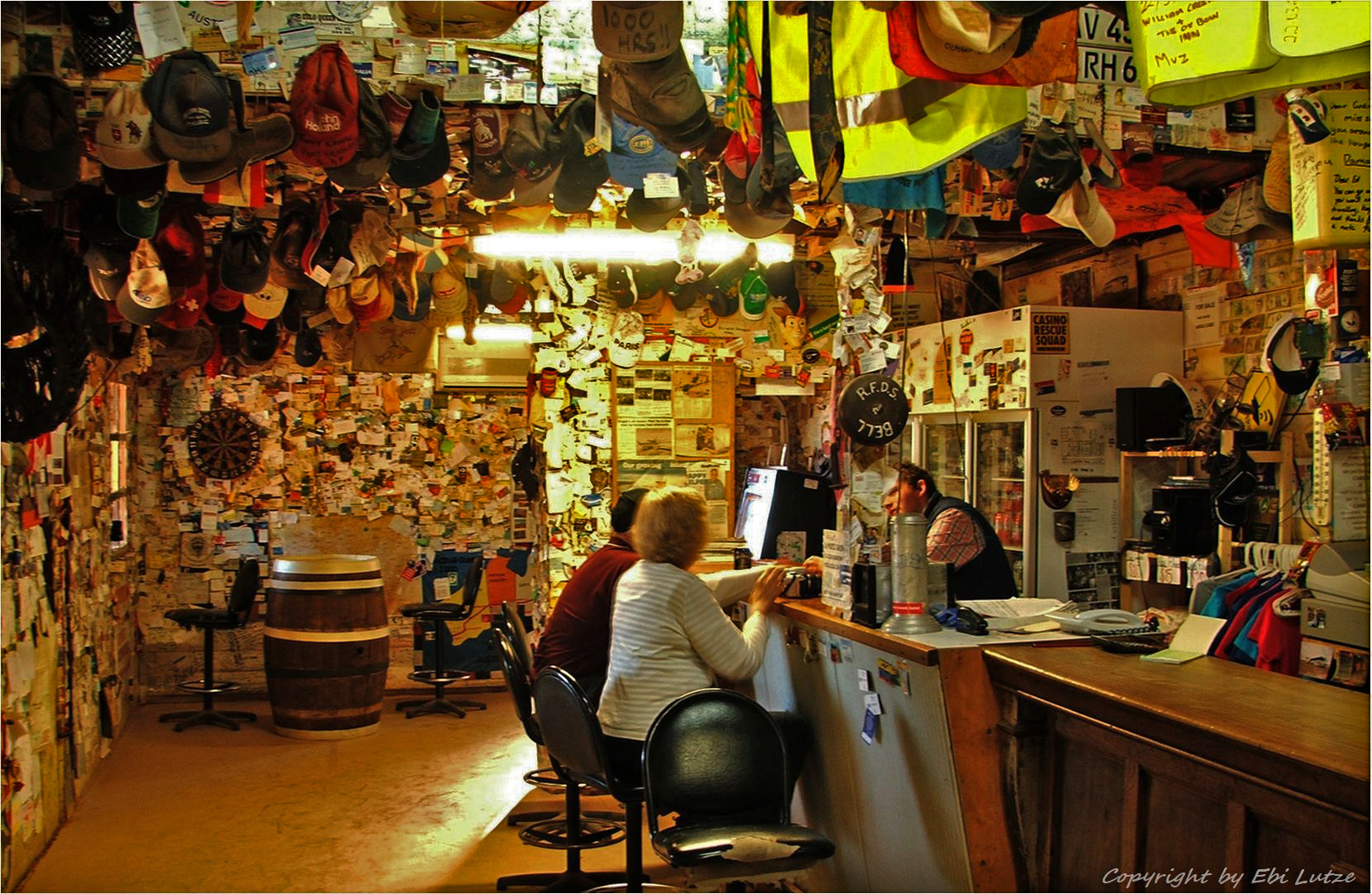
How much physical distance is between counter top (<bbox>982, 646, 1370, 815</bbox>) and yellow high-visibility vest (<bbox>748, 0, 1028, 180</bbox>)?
124 centimetres

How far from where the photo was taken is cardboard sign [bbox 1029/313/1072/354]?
5.86m

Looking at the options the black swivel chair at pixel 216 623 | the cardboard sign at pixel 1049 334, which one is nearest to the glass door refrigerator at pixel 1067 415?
the cardboard sign at pixel 1049 334

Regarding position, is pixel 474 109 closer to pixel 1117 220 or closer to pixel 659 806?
pixel 659 806

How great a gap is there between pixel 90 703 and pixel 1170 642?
557cm

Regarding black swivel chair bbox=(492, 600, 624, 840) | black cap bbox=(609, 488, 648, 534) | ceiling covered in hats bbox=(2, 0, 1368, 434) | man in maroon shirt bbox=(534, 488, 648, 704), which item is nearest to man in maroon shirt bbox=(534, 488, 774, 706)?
man in maroon shirt bbox=(534, 488, 648, 704)

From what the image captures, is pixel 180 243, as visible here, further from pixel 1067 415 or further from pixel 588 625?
pixel 1067 415

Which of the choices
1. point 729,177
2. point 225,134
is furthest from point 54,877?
point 729,177

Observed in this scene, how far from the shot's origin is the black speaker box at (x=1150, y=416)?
557cm

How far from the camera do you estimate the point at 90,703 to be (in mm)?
6047

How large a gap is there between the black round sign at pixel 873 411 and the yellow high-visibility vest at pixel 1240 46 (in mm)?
1505

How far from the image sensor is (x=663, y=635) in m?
3.42

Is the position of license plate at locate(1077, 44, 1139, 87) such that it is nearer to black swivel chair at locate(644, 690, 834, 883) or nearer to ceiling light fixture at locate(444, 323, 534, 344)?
black swivel chair at locate(644, 690, 834, 883)

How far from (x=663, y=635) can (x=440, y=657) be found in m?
4.99

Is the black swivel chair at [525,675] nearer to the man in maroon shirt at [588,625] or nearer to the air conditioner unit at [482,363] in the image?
the man in maroon shirt at [588,625]
